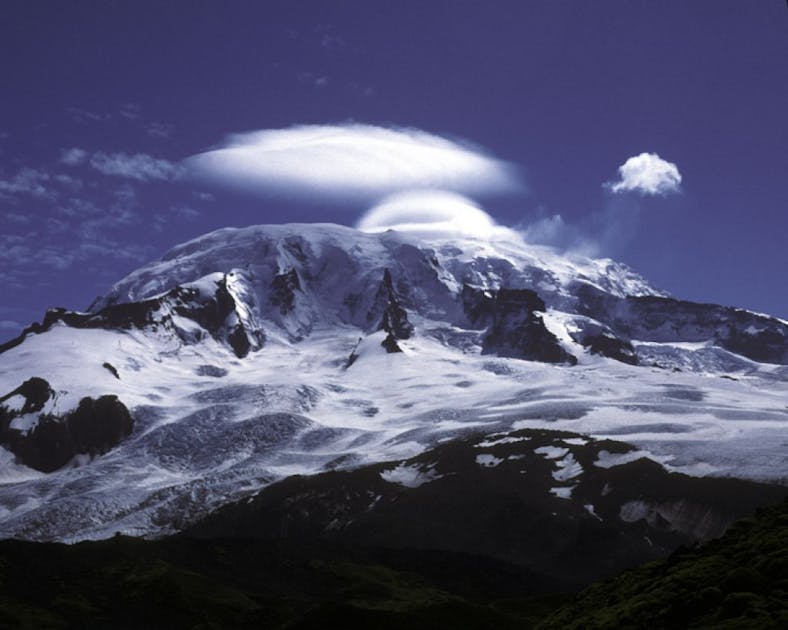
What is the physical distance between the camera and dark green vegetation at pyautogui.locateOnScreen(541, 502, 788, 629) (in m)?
53.3

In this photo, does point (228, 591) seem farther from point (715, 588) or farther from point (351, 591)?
point (715, 588)

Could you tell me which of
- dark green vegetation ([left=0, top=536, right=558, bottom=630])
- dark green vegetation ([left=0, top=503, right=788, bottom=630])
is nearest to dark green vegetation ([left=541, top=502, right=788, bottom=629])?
dark green vegetation ([left=0, top=503, right=788, bottom=630])

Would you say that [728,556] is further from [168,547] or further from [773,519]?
[168,547]

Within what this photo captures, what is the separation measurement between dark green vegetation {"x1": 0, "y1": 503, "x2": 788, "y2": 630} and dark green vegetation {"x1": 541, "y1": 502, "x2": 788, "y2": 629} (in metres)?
0.10

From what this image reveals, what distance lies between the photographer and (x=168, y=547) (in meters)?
198

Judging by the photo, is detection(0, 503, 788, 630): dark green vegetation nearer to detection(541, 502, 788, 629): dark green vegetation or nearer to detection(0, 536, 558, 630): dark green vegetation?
detection(541, 502, 788, 629): dark green vegetation

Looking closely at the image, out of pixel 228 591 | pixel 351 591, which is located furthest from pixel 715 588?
pixel 351 591

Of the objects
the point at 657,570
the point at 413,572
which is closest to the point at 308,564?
the point at 413,572

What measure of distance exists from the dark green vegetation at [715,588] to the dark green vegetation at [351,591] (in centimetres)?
10

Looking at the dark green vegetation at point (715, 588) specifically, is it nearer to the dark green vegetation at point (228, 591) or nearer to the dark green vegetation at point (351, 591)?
the dark green vegetation at point (351, 591)

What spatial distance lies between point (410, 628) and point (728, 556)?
7960 centimetres

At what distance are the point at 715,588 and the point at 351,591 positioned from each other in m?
124

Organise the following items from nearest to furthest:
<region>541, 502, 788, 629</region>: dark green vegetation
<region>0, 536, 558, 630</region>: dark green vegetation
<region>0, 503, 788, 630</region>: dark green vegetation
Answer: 1. <region>541, 502, 788, 629</region>: dark green vegetation
2. <region>0, 503, 788, 630</region>: dark green vegetation
3. <region>0, 536, 558, 630</region>: dark green vegetation

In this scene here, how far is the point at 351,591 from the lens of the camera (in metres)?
175
